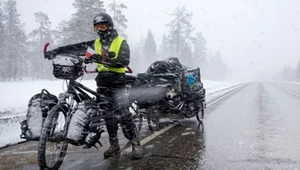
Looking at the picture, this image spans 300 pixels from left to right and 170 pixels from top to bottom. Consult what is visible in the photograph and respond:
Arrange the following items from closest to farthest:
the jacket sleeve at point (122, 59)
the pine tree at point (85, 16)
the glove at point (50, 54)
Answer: the glove at point (50, 54)
the jacket sleeve at point (122, 59)
the pine tree at point (85, 16)

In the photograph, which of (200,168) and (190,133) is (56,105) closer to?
(200,168)

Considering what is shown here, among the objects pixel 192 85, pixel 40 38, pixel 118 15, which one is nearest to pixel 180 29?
pixel 118 15

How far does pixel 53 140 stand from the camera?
3613mm

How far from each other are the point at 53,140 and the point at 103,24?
5.98ft

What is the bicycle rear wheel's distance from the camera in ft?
11.1

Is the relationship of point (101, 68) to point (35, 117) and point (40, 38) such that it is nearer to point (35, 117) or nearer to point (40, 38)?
point (35, 117)

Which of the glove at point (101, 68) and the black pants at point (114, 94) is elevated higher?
the glove at point (101, 68)

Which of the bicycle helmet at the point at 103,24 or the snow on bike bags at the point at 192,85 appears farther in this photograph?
the snow on bike bags at the point at 192,85

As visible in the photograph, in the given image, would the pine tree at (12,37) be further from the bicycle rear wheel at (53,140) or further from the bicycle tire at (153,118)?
the bicycle rear wheel at (53,140)

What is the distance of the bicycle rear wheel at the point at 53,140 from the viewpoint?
3.38 meters

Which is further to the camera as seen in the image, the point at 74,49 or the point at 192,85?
the point at 192,85

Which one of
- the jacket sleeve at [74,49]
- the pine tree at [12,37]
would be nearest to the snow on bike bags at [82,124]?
the jacket sleeve at [74,49]

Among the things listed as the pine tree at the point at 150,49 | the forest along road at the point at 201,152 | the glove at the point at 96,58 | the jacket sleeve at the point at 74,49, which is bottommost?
the forest along road at the point at 201,152

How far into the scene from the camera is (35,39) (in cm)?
6631
